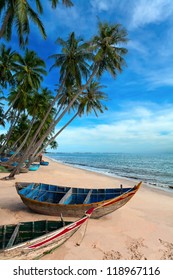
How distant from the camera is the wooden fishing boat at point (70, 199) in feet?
23.8

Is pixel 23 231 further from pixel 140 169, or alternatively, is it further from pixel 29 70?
pixel 140 169

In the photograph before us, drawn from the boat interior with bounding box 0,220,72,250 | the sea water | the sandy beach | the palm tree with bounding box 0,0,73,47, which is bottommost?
the sea water

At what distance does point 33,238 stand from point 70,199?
4.14m

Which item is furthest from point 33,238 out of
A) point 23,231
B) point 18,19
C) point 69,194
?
point 18,19

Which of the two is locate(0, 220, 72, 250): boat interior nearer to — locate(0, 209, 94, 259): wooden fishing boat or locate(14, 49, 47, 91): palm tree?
locate(0, 209, 94, 259): wooden fishing boat

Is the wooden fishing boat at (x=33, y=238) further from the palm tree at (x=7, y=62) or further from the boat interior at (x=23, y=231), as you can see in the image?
the palm tree at (x=7, y=62)

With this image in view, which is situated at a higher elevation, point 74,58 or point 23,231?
point 74,58

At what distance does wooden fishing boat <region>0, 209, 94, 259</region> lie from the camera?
12.8ft

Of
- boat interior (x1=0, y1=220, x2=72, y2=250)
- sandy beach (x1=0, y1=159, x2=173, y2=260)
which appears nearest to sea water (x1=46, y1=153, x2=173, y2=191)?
sandy beach (x1=0, y1=159, x2=173, y2=260)

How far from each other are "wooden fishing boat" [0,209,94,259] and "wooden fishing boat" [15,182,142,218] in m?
1.85

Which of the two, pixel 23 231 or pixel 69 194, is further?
pixel 69 194

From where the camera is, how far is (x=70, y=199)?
893cm
